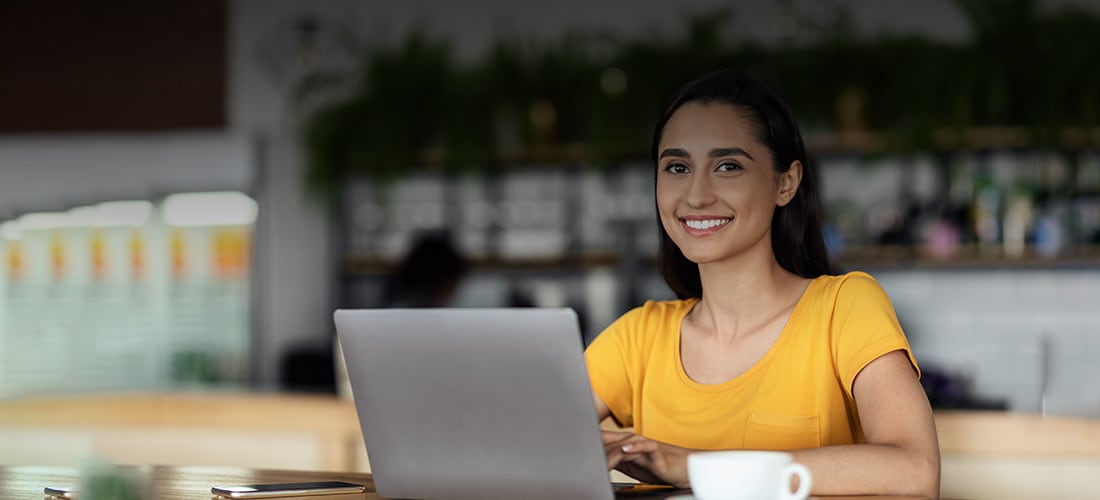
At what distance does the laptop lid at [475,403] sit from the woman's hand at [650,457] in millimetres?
132

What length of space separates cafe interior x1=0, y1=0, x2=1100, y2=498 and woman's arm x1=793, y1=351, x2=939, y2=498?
2.26 m

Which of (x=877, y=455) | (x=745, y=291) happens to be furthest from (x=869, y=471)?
(x=745, y=291)

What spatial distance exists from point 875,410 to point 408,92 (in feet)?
15.3

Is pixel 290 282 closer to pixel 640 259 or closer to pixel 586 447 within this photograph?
pixel 640 259

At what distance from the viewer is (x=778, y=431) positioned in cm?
181

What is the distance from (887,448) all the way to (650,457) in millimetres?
287

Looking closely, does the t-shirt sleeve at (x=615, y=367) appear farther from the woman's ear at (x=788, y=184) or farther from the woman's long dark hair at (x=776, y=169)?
the woman's ear at (x=788, y=184)

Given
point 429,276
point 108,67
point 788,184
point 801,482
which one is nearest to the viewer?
point 801,482

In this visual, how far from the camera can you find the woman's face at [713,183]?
1868mm

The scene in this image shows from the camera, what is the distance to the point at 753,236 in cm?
191

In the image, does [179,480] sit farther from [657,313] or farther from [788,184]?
[788,184]

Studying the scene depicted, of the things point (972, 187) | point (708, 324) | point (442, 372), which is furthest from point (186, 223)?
point (442, 372)

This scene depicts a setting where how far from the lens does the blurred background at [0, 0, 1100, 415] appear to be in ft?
17.5

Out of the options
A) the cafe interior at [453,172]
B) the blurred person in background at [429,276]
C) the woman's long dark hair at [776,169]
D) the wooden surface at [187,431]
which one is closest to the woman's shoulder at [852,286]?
the woman's long dark hair at [776,169]
